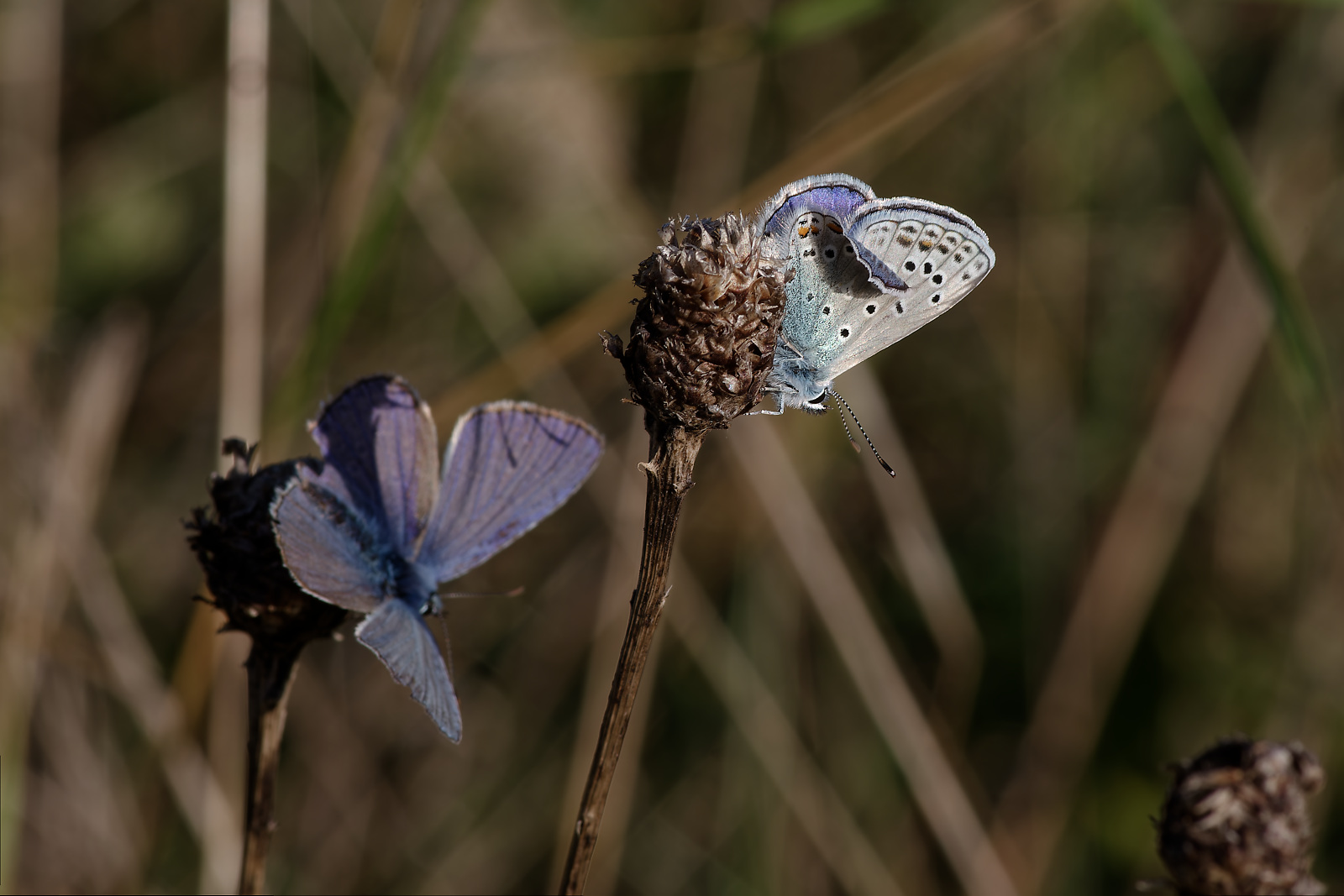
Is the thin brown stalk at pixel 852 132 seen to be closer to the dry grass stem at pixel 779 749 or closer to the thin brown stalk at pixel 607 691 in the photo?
the thin brown stalk at pixel 607 691

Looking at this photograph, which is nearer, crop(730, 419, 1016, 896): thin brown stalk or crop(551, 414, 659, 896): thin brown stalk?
crop(730, 419, 1016, 896): thin brown stalk

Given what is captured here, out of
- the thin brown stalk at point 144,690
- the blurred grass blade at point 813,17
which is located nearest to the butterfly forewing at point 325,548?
the thin brown stalk at point 144,690

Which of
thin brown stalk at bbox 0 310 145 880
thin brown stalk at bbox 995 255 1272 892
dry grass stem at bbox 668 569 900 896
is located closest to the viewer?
thin brown stalk at bbox 0 310 145 880

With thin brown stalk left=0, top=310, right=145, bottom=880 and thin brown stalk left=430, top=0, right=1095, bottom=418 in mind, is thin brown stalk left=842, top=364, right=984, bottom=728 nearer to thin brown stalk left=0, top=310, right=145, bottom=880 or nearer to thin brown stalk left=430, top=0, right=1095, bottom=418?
thin brown stalk left=430, top=0, right=1095, bottom=418

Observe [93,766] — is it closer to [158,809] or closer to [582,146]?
[158,809]

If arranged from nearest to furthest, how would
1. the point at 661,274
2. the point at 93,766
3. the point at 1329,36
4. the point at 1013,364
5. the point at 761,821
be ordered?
the point at 661,274, the point at 93,766, the point at 761,821, the point at 1329,36, the point at 1013,364

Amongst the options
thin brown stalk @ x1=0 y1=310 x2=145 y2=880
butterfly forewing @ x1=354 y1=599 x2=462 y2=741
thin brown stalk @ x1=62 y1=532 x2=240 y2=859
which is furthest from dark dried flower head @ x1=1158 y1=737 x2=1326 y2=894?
thin brown stalk @ x1=0 y1=310 x2=145 y2=880

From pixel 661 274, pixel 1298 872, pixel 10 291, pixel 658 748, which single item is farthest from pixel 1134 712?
pixel 10 291
